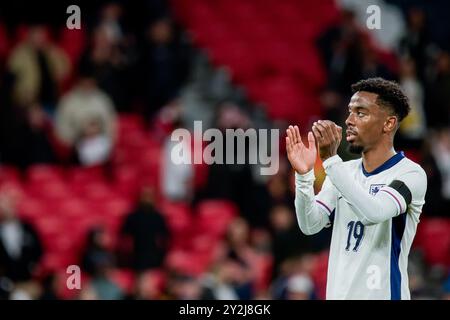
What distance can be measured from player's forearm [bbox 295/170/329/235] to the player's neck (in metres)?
0.30

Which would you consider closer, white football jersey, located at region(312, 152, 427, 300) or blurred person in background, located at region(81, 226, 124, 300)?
white football jersey, located at region(312, 152, 427, 300)

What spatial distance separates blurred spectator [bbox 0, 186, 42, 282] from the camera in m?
10.3

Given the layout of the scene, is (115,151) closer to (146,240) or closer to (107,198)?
(107,198)

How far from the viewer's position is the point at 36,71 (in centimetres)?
1289

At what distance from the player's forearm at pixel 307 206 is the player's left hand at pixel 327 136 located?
179mm

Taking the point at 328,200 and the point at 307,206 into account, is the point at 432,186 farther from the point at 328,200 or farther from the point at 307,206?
the point at 307,206

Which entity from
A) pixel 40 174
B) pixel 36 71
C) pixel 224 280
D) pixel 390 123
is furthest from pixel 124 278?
pixel 390 123

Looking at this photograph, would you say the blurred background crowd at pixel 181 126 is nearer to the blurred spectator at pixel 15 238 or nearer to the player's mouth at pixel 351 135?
the blurred spectator at pixel 15 238

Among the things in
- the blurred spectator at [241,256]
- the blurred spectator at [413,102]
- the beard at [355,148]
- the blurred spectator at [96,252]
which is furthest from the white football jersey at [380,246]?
the blurred spectator at [413,102]

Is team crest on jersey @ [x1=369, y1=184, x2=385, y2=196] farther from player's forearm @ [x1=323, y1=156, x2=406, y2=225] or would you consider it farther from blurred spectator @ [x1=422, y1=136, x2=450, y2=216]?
blurred spectator @ [x1=422, y1=136, x2=450, y2=216]

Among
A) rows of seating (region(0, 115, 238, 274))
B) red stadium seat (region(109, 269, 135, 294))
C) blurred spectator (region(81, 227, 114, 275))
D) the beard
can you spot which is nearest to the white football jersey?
the beard

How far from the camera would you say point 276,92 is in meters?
13.6
